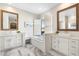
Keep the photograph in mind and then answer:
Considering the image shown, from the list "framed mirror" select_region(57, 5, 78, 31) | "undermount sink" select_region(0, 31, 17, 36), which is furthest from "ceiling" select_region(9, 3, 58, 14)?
"undermount sink" select_region(0, 31, 17, 36)

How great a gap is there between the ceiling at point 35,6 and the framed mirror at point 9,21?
244 millimetres

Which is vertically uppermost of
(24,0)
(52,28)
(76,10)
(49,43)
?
(24,0)

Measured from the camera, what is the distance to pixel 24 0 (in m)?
1.92

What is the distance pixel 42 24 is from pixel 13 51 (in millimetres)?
945

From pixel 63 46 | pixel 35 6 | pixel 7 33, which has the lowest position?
pixel 63 46

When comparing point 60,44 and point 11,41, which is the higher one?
point 11,41

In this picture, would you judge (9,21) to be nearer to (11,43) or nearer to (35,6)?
(11,43)

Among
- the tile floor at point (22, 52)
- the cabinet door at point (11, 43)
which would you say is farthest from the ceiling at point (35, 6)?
the tile floor at point (22, 52)

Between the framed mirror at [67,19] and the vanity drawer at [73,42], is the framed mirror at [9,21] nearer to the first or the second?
the framed mirror at [67,19]

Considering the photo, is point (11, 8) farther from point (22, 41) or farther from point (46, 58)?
point (46, 58)

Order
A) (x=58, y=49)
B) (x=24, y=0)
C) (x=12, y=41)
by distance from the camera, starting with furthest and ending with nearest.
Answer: (x=58, y=49) → (x=12, y=41) → (x=24, y=0)

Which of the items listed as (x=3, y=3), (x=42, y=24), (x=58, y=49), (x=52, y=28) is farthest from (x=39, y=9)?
(x=58, y=49)

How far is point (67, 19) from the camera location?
234 cm

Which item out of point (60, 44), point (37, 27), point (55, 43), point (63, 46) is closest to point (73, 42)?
point (63, 46)
